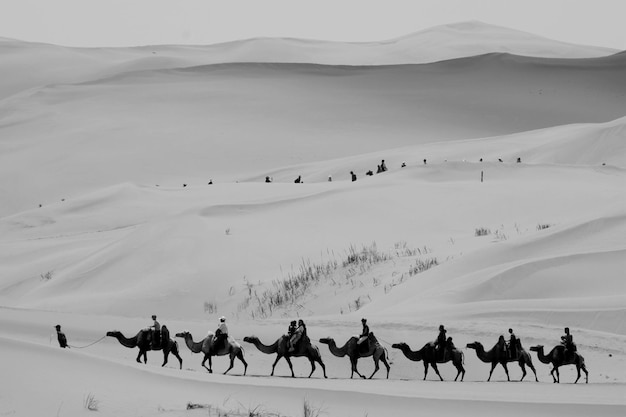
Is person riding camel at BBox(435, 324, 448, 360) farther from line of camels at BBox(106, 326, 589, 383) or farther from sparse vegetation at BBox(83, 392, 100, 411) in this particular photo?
sparse vegetation at BBox(83, 392, 100, 411)

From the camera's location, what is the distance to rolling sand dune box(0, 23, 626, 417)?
37.6 feet

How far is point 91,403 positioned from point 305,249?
14769mm

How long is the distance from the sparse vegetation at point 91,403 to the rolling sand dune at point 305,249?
0.18ft

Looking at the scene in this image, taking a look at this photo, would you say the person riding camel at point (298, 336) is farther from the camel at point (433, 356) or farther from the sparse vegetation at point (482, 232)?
the sparse vegetation at point (482, 232)

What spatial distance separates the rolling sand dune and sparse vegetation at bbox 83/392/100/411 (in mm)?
55

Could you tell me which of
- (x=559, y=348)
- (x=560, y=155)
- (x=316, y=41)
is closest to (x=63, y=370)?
(x=559, y=348)

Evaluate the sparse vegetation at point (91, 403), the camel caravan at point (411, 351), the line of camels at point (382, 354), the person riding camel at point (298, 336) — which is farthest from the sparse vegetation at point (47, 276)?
the sparse vegetation at point (91, 403)

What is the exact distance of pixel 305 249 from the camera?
2423cm

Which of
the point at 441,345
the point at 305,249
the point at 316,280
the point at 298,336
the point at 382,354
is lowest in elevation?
the point at 382,354

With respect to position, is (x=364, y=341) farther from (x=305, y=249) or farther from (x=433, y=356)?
(x=305, y=249)

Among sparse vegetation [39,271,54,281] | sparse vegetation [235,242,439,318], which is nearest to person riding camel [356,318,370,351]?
sparse vegetation [235,242,439,318]

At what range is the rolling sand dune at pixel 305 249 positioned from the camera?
37.6 feet

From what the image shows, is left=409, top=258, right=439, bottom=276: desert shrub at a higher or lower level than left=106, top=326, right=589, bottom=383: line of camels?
higher

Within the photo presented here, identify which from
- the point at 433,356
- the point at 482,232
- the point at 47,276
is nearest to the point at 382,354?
the point at 433,356
